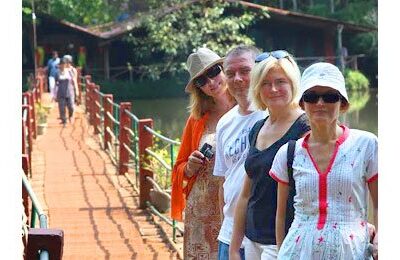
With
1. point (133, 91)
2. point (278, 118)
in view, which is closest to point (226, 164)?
point (278, 118)

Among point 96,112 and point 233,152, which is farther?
point 96,112

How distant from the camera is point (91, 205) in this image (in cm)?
823

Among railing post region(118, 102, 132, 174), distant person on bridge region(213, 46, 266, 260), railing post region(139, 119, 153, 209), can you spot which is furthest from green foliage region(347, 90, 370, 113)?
distant person on bridge region(213, 46, 266, 260)

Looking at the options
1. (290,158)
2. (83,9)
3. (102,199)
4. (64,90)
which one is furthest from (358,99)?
(290,158)

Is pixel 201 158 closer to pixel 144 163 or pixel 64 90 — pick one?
pixel 144 163

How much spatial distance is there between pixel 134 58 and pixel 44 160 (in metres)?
21.7

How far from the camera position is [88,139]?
1395cm

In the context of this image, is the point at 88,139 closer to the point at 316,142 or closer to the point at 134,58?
the point at 316,142

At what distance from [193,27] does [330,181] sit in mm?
23413

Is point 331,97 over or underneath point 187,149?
over

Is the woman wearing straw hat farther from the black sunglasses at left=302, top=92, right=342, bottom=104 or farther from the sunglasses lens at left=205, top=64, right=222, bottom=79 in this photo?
the black sunglasses at left=302, top=92, right=342, bottom=104

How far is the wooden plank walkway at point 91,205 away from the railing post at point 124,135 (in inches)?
6.2

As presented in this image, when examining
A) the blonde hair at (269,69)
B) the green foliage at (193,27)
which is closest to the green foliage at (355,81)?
the green foliage at (193,27)

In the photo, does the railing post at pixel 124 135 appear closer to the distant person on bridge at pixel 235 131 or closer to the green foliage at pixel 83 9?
the distant person on bridge at pixel 235 131
